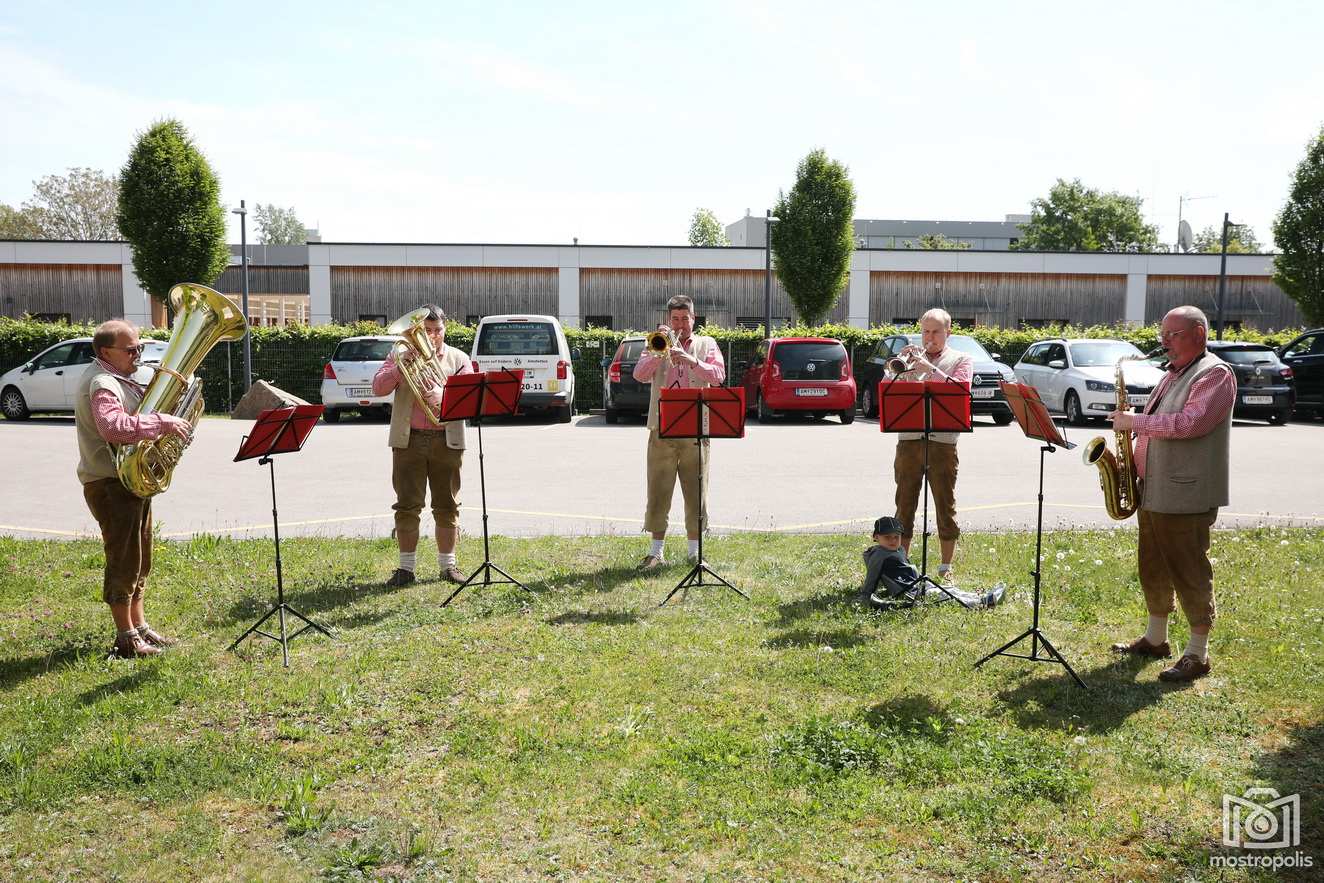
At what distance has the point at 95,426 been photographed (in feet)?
17.4

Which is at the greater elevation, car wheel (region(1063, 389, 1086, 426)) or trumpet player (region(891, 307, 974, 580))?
trumpet player (region(891, 307, 974, 580))

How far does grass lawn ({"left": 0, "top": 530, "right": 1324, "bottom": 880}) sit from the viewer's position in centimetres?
357

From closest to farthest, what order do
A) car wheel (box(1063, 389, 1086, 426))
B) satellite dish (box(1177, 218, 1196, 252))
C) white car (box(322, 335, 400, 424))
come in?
white car (box(322, 335, 400, 424)) → car wheel (box(1063, 389, 1086, 426)) → satellite dish (box(1177, 218, 1196, 252))

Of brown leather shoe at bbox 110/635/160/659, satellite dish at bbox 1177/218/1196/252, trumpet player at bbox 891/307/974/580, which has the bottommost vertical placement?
brown leather shoe at bbox 110/635/160/659

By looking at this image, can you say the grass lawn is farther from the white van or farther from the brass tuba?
the white van

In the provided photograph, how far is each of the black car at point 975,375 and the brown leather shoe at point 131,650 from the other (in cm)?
1368

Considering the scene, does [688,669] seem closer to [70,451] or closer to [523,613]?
[523,613]

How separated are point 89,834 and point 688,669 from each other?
2.78m

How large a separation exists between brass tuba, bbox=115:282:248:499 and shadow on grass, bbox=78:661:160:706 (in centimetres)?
92

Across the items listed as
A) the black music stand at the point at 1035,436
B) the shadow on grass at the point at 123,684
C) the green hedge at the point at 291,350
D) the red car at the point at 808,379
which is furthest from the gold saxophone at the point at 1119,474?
the green hedge at the point at 291,350

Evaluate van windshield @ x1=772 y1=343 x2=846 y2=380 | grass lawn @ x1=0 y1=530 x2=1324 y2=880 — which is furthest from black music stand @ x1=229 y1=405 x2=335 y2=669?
van windshield @ x1=772 y1=343 x2=846 y2=380

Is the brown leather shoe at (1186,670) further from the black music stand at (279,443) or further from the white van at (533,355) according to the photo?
the white van at (533,355)

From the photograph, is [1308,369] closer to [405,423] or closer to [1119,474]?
[1119,474]

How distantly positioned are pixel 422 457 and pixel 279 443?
4.35 feet
